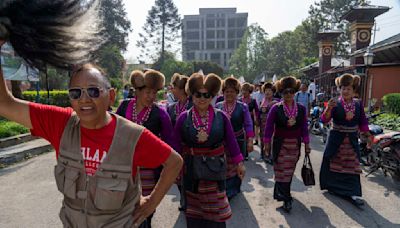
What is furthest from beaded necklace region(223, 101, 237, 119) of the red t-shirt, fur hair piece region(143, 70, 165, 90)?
the red t-shirt

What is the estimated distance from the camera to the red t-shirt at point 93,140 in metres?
1.80

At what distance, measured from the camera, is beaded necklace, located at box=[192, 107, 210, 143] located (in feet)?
10.5

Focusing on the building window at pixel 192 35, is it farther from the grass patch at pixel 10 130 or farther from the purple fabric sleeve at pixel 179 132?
the purple fabric sleeve at pixel 179 132

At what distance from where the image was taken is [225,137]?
3.34 metres

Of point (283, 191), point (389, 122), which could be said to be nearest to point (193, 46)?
point (389, 122)

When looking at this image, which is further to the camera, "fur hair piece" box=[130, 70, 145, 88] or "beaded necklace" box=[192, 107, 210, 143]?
"fur hair piece" box=[130, 70, 145, 88]

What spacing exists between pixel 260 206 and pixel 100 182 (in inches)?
134

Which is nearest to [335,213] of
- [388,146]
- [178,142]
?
[388,146]

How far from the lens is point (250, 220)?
165 inches

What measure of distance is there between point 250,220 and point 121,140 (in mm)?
2920

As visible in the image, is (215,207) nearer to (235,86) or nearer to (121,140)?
→ (121,140)

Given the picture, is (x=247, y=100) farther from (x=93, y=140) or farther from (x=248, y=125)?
(x=93, y=140)

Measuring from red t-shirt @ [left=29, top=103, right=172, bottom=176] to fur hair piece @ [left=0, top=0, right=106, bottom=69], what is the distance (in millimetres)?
321

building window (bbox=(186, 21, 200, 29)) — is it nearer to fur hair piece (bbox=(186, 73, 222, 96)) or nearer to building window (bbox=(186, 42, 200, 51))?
building window (bbox=(186, 42, 200, 51))
